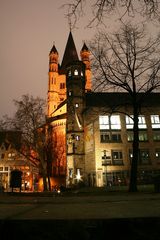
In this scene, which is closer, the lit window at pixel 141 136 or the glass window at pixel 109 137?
the glass window at pixel 109 137

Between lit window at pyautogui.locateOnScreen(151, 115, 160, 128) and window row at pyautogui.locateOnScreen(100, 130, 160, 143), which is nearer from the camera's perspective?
window row at pyautogui.locateOnScreen(100, 130, 160, 143)

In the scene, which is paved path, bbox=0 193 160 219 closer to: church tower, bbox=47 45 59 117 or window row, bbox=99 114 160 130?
window row, bbox=99 114 160 130

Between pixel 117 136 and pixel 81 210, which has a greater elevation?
pixel 117 136

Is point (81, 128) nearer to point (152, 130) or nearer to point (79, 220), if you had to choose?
point (152, 130)

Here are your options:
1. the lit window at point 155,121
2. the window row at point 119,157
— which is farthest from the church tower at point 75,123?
the lit window at point 155,121

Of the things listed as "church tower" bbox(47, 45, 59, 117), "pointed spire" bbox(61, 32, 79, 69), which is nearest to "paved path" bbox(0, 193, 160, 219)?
"church tower" bbox(47, 45, 59, 117)

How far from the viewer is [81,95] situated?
180 ft

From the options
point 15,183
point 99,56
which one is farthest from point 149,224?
point 99,56

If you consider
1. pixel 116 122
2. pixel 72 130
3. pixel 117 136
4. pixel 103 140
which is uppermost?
pixel 116 122

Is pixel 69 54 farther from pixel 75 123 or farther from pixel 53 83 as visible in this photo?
pixel 75 123

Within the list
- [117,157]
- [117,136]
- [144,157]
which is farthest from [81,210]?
[144,157]

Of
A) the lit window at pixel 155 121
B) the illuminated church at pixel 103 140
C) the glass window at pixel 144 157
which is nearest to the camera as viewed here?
the illuminated church at pixel 103 140

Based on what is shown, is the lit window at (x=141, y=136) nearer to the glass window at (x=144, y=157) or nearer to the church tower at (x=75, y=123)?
the glass window at (x=144, y=157)

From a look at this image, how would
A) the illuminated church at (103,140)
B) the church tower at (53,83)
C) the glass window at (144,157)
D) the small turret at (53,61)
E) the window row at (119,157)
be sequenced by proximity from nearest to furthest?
1. the illuminated church at (103,140)
2. the window row at (119,157)
3. the glass window at (144,157)
4. the church tower at (53,83)
5. the small turret at (53,61)
